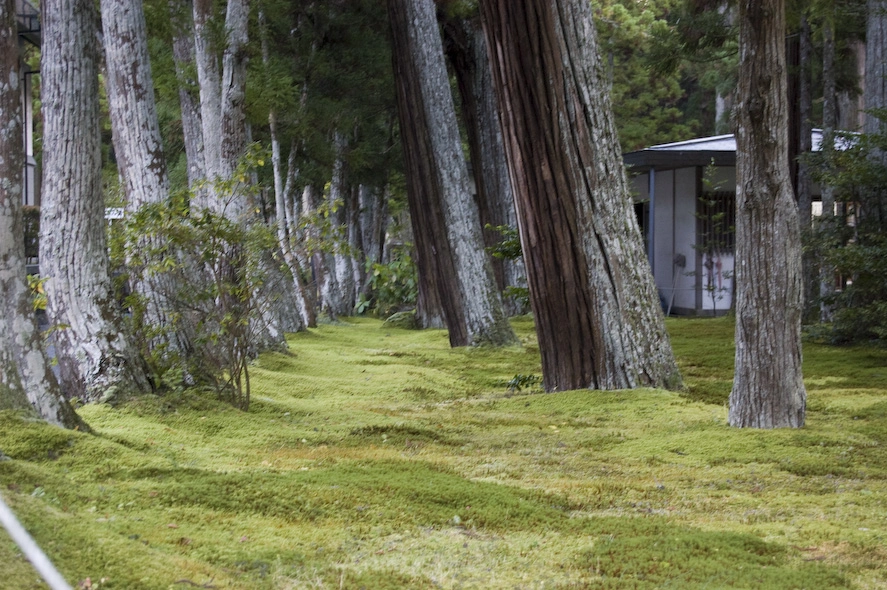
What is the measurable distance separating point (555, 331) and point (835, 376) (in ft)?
10.4

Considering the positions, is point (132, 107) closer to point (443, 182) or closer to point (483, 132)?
point (443, 182)

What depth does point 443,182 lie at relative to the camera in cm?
1349

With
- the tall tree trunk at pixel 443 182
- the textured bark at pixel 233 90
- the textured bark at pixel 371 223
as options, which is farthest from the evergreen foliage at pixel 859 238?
the textured bark at pixel 371 223

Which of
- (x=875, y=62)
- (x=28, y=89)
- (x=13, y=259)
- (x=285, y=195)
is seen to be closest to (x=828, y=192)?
(x=875, y=62)

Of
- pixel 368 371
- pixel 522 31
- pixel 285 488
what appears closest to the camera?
pixel 285 488

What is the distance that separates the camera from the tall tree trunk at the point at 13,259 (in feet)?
14.5

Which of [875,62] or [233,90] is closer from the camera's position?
[233,90]

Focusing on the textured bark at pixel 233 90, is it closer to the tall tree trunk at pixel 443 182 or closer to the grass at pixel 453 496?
the tall tree trunk at pixel 443 182

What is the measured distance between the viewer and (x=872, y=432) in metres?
6.38

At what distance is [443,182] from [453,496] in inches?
367

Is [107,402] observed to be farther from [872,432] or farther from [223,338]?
[872,432]

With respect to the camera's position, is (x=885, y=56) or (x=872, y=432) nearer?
(x=872, y=432)

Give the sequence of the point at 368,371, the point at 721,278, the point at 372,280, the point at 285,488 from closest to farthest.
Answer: the point at 285,488
the point at 368,371
the point at 721,278
the point at 372,280

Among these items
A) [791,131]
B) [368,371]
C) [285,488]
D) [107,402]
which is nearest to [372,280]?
[791,131]
